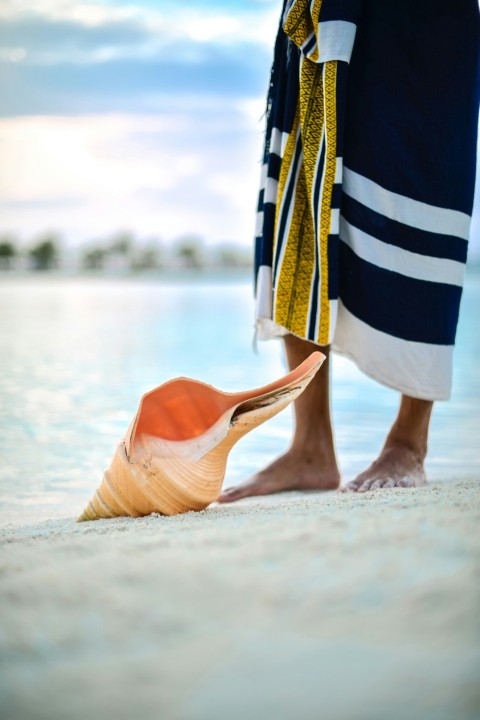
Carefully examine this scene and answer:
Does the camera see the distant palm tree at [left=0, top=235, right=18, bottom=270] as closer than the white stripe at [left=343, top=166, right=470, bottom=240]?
No

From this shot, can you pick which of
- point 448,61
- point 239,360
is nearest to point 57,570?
point 448,61

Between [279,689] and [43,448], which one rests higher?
[279,689]

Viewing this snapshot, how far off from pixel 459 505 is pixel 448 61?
3.99 ft

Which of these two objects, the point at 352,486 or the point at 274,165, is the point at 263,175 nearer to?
the point at 274,165

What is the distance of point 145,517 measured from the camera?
4.57 feet

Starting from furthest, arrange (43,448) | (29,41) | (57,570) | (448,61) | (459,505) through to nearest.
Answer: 1. (29,41)
2. (43,448)
3. (448,61)
4. (459,505)
5. (57,570)

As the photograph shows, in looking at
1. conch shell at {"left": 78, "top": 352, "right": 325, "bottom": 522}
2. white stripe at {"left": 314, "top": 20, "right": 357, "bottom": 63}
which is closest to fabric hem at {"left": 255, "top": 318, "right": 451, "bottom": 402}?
conch shell at {"left": 78, "top": 352, "right": 325, "bottom": 522}

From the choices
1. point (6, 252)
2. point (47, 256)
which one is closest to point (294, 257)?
point (6, 252)

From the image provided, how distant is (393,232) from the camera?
1.88m

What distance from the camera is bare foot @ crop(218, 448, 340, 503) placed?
6.51 feet

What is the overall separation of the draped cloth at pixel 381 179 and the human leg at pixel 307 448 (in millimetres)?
142

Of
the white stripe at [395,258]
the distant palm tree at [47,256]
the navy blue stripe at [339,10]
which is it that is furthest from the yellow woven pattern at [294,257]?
the distant palm tree at [47,256]

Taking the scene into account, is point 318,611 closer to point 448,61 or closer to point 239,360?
point 448,61

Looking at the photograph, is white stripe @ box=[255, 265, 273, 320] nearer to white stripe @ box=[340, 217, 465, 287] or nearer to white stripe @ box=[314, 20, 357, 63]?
white stripe @ box=[340, 217, 465, 287]
